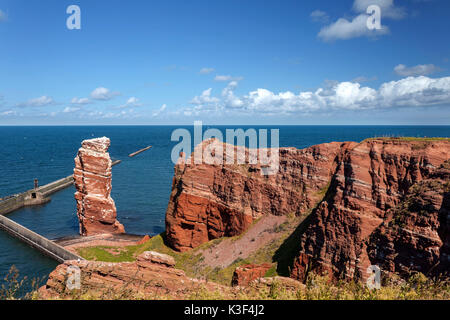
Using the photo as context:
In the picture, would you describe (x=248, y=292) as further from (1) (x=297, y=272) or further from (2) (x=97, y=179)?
(2) (x=97, y=179)

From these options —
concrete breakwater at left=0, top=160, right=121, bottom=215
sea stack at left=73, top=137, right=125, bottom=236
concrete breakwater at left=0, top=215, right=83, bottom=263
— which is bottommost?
concrete breakwater at left=0, top=215, right=83, bottom=263

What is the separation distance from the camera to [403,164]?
24.3m

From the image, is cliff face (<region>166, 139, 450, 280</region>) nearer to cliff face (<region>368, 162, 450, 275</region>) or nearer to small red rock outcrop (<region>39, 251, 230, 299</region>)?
cliff face (<region>368, 162, 450, 275</region>)

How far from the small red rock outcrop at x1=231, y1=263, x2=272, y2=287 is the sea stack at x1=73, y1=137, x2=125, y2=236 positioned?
3115cm

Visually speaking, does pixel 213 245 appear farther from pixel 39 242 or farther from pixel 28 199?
pixel 28 199

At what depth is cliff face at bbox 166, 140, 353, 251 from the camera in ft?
118

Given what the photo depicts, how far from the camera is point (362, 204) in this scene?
79.0ft

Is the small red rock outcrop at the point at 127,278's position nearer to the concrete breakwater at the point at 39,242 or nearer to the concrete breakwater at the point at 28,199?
the concrete breakwater at the point at 39,242

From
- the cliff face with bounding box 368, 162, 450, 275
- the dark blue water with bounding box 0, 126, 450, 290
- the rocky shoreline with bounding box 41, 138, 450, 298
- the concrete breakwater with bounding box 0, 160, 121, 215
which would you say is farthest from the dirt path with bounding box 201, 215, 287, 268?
the concrete breakwater with bounding box 0, 160, 121, 215

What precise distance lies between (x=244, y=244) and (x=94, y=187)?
95.0ft

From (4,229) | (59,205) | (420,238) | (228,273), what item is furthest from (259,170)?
(59,205)

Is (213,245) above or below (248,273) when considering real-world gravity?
below

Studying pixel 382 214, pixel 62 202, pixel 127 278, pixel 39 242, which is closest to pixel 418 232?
pixel 382 214

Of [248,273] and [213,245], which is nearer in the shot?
[248,273]
